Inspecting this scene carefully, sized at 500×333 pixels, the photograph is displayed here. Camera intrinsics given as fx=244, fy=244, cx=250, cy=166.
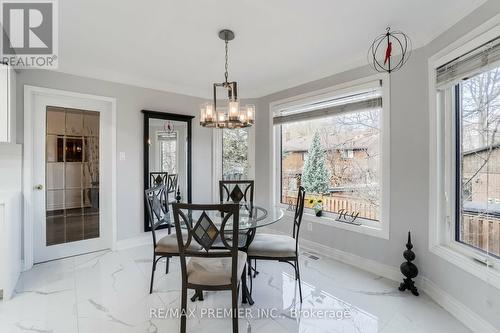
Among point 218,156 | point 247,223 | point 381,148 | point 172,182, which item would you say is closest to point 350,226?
point 381,148

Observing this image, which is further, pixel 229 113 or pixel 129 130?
Result: pixel 129 130

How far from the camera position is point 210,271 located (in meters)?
1.79

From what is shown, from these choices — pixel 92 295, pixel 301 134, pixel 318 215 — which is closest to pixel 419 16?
pixel 301 134

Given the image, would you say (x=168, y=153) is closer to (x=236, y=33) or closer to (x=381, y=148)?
(x=236, y=33)

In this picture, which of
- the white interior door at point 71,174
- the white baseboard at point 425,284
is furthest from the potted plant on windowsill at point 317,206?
the white interior door at point 71,174

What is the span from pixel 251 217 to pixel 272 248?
0.34 meters

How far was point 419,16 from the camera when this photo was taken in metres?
2.04

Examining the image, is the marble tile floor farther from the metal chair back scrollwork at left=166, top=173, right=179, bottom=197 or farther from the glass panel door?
the metal chair back scrollwork at left=166, top=173, right=179, bottom=197

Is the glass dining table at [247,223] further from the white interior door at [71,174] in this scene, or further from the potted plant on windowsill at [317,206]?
the white interior door at [71,174]

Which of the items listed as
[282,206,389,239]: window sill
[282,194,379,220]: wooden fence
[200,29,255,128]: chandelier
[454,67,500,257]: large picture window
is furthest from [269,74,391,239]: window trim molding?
[200,29,255,128]: chandelier

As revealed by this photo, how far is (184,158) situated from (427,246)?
11.0ft

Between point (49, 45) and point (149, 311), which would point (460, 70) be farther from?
point (49, 45)

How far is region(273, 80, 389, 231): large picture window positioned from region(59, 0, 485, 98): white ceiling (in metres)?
0.42

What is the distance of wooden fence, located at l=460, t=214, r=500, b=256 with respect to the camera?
1.76 meters
